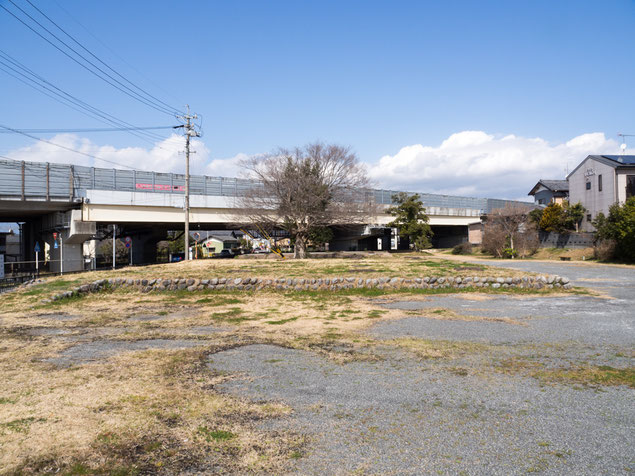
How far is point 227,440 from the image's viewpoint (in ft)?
11.7

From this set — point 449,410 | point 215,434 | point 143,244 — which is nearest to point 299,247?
point 449,410

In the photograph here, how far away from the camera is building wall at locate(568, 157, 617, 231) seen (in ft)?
120

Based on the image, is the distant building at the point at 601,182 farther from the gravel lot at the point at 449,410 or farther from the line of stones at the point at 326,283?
the gravel lot at the point at 449,410

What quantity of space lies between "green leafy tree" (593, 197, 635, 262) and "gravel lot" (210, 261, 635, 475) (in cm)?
2387

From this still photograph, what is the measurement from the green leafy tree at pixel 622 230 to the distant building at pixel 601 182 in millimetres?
8320

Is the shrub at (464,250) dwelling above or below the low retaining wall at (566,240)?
below

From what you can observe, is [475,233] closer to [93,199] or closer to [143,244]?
[93,199]

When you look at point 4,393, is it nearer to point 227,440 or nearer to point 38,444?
point 38,444

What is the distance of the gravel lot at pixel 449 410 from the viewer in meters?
3.22

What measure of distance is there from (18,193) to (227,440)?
1306 inches

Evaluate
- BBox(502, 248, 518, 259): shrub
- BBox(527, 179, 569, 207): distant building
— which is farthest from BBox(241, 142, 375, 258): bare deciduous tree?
BBox(527, 179, 569, 207): distant building

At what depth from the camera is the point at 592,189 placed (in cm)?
3862

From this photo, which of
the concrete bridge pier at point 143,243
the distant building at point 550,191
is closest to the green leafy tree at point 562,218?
the distant building at point 550,191

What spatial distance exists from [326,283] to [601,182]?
36088mm
